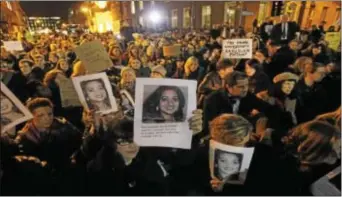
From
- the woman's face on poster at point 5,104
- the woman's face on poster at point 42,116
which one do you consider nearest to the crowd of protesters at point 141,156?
the woman's face on poster at point 42,116

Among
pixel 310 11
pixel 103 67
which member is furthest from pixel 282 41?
pixel 310 11

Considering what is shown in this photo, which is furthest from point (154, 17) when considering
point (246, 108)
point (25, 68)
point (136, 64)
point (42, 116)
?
point (42, 116)

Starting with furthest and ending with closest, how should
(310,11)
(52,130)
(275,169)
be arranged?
(310,11) < (52,130) < (275,169)

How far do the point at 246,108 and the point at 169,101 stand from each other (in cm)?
144

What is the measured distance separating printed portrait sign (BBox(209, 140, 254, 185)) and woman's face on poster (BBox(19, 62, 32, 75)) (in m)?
2.98

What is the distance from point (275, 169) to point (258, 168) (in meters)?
0.14

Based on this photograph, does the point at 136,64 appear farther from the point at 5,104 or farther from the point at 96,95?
the point at 5,104

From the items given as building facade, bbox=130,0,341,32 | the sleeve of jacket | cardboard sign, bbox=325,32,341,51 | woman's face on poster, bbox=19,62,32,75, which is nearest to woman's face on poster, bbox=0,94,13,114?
the sleeve of jacket

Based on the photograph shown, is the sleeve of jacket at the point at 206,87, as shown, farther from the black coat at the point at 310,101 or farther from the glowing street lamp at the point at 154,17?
the glowing street lamp at the point at 154,17

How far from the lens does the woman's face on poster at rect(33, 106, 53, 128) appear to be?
229cm

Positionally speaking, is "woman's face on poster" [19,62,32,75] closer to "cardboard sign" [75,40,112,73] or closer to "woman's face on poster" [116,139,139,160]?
"cardboard sign" [75,40,112,73]

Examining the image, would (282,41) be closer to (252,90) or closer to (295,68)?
(295,68)

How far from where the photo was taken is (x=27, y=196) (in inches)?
79.4

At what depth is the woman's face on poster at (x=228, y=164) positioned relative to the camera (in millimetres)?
1926
